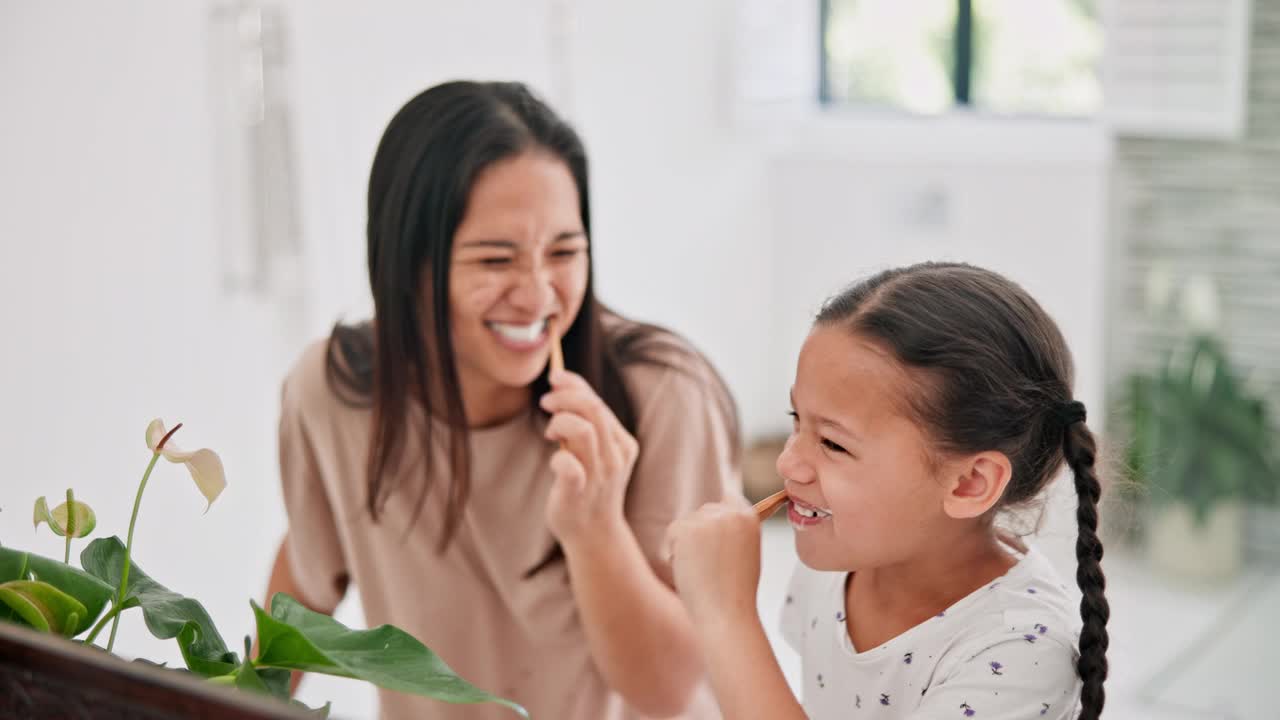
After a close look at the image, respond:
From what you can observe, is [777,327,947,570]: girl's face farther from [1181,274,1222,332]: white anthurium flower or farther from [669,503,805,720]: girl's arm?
[1181,274,1222,332]: white anthurium flower

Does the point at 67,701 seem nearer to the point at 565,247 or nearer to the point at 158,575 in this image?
the point at 565,247

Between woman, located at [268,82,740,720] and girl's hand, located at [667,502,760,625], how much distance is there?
22 cm

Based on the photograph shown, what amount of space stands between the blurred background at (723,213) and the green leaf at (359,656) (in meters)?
0.67

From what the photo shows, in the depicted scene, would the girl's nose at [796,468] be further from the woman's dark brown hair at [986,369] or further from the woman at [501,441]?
the woman at [501,441]

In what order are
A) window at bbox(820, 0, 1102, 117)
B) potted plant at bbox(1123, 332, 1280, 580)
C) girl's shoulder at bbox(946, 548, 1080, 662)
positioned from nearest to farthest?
girl's shoulder at bbox(946, 548, 1080, 662) < potted plant at bbox(1123, 332, 1280, 580) < window at bbox(820, 0, 1102, 117)

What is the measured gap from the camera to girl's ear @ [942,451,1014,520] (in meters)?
0.98

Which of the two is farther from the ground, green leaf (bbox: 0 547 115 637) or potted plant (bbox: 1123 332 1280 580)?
green leaf (bbox: 0 547 115 637)

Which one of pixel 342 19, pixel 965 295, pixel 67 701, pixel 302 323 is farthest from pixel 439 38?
pixel 67 701

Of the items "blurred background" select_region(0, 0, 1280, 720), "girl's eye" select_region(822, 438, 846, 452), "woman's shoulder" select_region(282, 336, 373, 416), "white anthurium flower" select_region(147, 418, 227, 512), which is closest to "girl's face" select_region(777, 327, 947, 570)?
"girl's eye" select_region(822, 438, 846, 452)

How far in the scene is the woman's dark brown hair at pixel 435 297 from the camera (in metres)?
1.31

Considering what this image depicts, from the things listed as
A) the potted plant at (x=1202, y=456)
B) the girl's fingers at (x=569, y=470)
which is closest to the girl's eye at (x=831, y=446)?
the girl's fingers at (x=569, y=470)

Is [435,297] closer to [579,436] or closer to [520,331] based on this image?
[520,331]

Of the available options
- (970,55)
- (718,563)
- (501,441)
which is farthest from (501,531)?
(970,55)

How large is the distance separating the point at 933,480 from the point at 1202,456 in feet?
8.87
